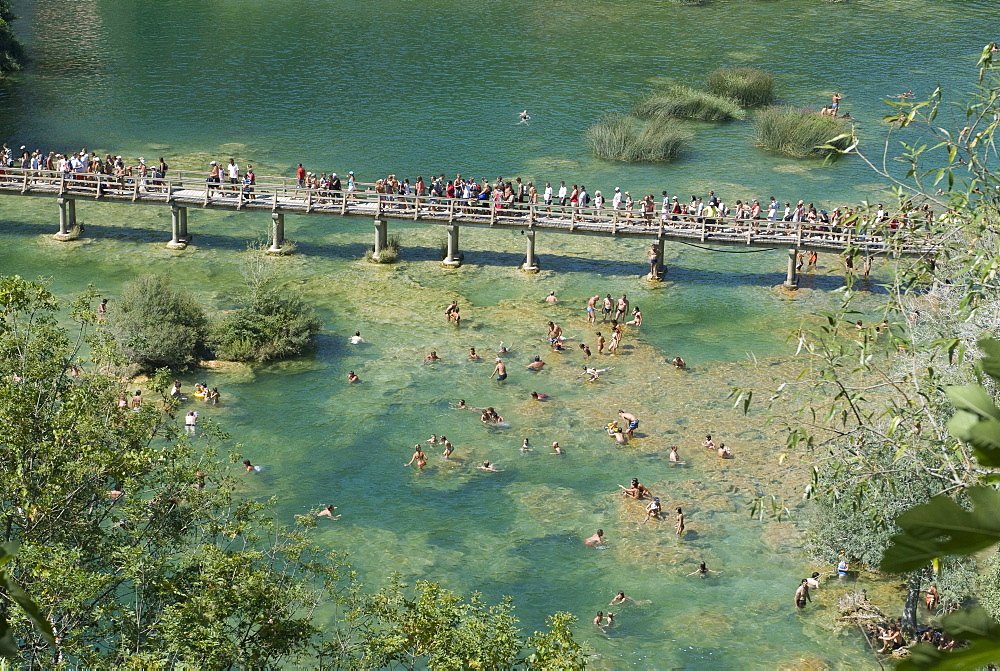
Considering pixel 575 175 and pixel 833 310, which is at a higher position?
pixel 575 175

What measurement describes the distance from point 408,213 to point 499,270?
4.21 m

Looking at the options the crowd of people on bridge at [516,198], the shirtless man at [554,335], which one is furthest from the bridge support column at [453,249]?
the shirtless man at [554,335]

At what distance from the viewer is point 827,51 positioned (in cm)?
6838

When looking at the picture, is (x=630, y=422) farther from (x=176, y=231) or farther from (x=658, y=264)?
(x=176, y=231)

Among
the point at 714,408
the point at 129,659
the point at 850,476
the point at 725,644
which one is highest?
the point at 850,476

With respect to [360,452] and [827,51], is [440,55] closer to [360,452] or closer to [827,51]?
[827,51]

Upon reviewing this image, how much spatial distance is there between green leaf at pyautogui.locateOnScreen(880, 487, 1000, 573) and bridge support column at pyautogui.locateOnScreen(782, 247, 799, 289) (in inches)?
1589

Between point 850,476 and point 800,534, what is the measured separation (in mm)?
14202

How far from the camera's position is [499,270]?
4309 cm

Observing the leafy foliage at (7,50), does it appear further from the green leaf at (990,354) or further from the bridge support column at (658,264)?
the green leaf at (990,354)

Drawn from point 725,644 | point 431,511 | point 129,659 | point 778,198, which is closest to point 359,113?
point 778,198

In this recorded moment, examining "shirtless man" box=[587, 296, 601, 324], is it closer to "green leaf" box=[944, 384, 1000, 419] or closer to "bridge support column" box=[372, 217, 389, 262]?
"bridge support column" box=[372, 217, 389, 262]

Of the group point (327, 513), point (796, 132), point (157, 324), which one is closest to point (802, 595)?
point (327, 513)

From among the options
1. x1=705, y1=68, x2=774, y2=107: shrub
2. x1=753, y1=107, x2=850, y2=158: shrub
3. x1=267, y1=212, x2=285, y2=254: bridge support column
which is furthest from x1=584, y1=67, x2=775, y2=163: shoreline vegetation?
x1=267, y1=212, x2=285, y2=254: bridge support column
